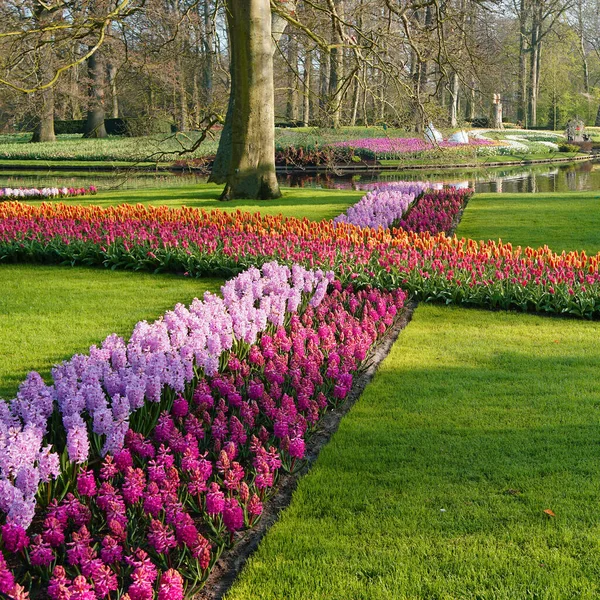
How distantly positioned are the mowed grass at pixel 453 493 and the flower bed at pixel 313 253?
170 centimetres

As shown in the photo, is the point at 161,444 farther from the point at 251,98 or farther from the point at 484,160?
the point at 484,160

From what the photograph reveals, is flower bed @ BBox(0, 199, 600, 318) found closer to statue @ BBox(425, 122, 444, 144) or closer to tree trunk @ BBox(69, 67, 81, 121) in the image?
statue @ BBox(425, 122, 444, 144)

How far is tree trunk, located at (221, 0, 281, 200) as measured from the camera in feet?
49.1

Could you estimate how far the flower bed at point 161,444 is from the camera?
3.04 meters

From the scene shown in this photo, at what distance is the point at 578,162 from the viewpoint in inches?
1309

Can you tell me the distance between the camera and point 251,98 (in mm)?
15047

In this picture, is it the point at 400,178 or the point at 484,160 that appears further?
the point at 484,160

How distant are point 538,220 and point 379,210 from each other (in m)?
2.75

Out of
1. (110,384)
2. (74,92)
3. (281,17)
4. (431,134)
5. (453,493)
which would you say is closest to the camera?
(453,493)

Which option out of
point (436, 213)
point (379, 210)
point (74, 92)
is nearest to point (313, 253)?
point (379, 210)

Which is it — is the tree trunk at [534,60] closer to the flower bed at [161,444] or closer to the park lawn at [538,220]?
→ the park lawn at [538,220]

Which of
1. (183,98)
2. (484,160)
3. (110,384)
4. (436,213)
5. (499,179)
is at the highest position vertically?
(183,98)

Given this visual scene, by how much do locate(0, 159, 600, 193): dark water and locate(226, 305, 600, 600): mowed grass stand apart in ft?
54.3

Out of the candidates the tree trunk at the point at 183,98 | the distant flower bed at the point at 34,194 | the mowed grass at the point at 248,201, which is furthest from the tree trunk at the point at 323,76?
the distant flower bed at the point at 34,194
